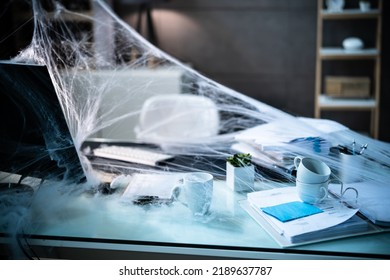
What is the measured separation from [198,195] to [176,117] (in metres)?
1.52

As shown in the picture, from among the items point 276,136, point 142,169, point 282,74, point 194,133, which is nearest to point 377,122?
point 282,74

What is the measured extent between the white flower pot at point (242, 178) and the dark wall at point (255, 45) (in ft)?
8.75

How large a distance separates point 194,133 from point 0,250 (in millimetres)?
1521

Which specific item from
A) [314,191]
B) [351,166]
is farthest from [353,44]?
[314,191]

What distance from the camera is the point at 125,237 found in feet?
3.87

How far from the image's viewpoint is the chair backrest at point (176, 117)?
8.43 ft

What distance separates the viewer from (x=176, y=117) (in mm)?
2760

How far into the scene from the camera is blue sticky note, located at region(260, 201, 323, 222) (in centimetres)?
120

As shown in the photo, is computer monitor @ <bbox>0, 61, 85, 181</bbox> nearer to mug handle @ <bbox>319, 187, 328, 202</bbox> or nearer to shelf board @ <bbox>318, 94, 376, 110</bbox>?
mug handle @ <bbox>319, 187, 328, 202</bbox>

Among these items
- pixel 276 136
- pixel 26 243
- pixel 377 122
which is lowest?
pixel 377 122

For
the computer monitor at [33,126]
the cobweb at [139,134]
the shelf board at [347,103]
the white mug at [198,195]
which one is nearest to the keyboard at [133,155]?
the cobweb at [139,134]

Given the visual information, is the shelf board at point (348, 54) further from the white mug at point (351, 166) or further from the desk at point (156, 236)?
the desk at point (156, 236)

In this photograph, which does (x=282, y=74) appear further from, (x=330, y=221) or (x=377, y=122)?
(x=330, y=221)

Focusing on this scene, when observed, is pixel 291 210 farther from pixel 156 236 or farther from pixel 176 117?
pixel 176 117
